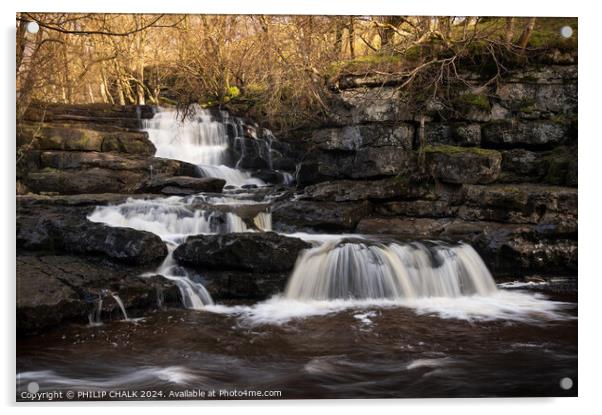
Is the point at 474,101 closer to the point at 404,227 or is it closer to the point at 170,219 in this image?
the point at 404,227

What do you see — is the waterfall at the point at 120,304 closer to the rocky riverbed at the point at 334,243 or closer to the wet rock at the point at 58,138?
the rocky riverbed at the point at 334,243

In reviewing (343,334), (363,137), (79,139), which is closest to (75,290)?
(343,334)

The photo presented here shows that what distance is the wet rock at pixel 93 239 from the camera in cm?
569

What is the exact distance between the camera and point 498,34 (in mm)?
5746

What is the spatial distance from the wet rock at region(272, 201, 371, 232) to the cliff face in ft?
0.05

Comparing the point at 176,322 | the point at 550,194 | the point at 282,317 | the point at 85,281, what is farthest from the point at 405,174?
the point at 85,281

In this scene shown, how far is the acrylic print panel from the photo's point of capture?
4238 mm

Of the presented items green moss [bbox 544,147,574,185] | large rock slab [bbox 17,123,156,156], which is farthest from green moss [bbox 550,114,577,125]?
large rock slab [bbox 17,123,156,156]

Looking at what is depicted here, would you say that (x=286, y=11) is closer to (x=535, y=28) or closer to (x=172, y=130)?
(x=535, y=28)

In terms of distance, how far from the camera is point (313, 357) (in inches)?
168

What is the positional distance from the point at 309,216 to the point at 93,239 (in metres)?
2.79

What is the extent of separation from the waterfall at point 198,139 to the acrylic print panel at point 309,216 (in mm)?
521

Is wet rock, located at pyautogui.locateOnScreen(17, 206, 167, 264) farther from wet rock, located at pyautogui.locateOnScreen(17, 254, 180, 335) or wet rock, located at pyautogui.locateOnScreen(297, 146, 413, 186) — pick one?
wet rock, located at pyautogui.locateOnScreen(297, 146, 413, 186)

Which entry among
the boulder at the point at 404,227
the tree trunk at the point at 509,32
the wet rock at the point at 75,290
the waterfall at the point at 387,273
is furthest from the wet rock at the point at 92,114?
the tree trunk at the point at 509,32
